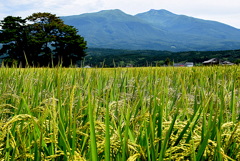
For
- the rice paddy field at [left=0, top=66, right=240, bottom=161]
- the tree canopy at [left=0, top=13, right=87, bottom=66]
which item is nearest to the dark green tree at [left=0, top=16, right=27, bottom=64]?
the tree canopy at [left=0, top=13, right=87, bottom=66]

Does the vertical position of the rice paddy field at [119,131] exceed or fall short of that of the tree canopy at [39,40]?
it falls short

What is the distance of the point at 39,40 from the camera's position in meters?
42.0

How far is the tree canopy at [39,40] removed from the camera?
134 ft

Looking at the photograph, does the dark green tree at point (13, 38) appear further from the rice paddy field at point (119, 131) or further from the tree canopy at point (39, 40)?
the rice paddy field at point (119, 131)

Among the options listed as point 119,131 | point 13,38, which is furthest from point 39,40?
point 119,131

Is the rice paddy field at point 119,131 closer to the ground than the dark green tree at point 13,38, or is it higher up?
closer to the ground

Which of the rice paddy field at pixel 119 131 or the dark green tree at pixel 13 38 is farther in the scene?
the dark green tree at pixel 13 38

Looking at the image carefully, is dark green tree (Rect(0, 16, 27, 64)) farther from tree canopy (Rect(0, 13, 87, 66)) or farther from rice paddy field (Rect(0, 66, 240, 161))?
rice paddy field (Rect(0, 66, 240, 161))

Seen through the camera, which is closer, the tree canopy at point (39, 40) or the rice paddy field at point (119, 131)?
the rice paddy field at point (119, 131)

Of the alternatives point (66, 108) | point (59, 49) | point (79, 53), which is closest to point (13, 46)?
point (59, 49)

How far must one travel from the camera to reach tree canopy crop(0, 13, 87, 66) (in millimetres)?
40844

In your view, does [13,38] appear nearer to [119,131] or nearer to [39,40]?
[39,40]

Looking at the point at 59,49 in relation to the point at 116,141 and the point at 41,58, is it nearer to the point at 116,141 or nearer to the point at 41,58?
the point at 41,58

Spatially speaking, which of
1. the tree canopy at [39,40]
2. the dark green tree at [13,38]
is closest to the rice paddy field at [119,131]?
the tree canopy at [39,40]
